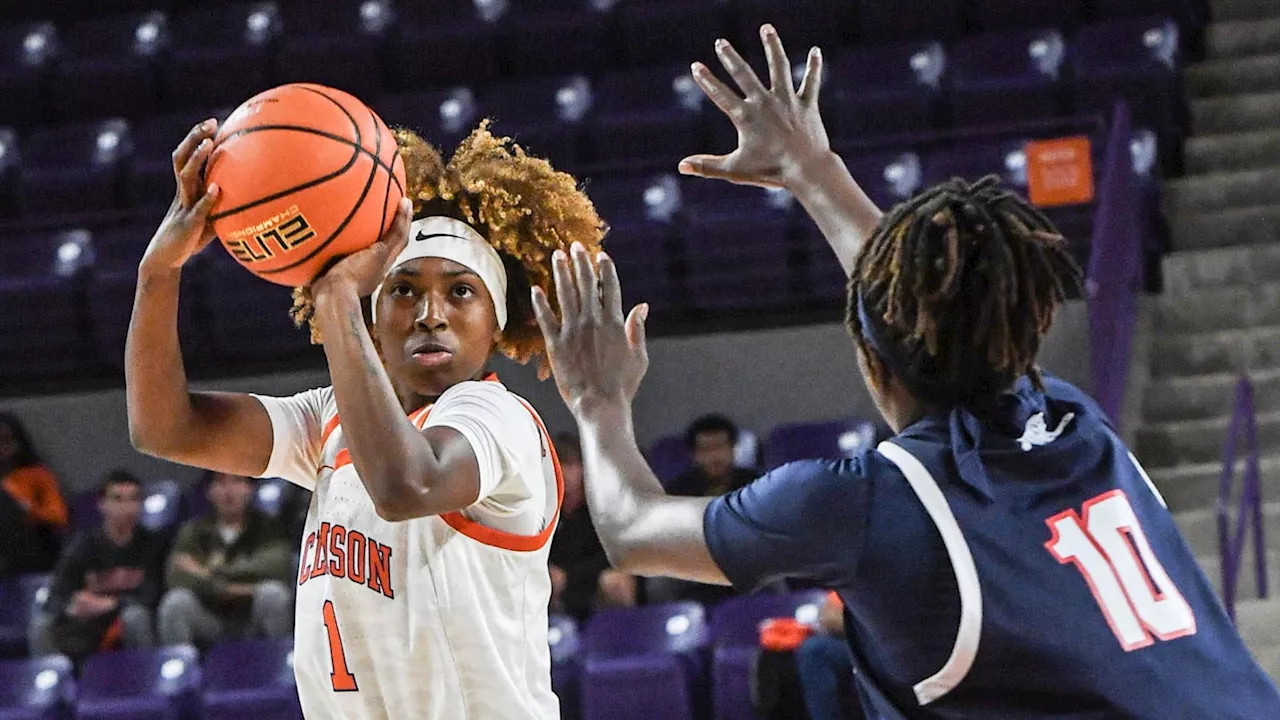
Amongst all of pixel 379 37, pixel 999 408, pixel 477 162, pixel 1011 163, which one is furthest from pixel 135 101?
pixel 999 408

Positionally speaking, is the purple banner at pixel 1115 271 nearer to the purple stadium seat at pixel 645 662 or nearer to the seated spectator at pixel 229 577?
the purple stadium seat at pixel 645 662

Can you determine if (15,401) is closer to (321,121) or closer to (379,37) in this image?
(379,37)

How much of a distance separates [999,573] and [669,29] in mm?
7668

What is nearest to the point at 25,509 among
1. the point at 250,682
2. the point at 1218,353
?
the point at 250,682

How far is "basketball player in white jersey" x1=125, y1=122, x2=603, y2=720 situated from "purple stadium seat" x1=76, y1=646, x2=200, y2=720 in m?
3.69

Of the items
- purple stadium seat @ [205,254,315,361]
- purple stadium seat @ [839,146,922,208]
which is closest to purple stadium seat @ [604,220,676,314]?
purple stadium seat @ [839,146,922,208]

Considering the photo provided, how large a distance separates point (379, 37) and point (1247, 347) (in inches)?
185

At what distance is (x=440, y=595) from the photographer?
3.11 m

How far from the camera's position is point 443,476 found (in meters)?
2.88

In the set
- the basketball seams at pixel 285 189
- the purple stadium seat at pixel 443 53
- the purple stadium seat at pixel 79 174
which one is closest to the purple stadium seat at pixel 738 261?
the purple stadium seat at pixel 443 53

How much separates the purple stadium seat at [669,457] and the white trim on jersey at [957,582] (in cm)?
538

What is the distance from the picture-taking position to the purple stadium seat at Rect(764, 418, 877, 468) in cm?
746

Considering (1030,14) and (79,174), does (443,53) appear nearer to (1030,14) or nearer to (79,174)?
(79,174)

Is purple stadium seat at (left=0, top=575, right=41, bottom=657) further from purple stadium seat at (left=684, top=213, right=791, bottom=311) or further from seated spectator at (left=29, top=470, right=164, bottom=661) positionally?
purple stadium seat at (left=684, top=213, right=791, bottom=311)
